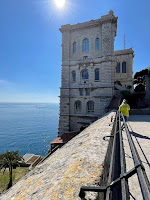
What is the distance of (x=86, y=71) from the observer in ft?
75.5

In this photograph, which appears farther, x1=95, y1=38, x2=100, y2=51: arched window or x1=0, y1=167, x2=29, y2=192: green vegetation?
x1=95, y1=38, x2=100, y2=51: arched window

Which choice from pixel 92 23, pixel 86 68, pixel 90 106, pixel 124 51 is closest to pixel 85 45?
pixel 92 23

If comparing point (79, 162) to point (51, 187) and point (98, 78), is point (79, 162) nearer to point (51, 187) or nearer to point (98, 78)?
point (51, 187)

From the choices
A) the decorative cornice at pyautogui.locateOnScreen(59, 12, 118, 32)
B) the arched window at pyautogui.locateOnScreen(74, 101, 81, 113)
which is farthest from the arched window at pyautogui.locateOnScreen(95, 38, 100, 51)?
the arched window at pyautogui.locateOnScreen(74, 101, 81, 113)

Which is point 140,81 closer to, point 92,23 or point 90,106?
point 90,106

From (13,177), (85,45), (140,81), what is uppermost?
(85,45)

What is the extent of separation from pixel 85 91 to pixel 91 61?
20.4ft

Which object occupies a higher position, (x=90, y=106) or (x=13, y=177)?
(x=90, y=106)

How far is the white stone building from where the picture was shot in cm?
2088

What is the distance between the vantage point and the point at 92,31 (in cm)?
2202

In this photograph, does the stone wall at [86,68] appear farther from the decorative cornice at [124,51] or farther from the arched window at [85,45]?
the decorative cornice at [124,51]

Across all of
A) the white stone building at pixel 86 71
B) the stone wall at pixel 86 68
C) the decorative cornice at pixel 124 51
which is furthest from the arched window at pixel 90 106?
the decorative cornice at pixel 124 51

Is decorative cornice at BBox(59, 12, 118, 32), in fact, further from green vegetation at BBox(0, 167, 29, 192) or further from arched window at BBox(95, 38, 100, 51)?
green vegetation at BBox(0, 167, 29, 192)

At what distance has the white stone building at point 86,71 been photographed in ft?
68.5
